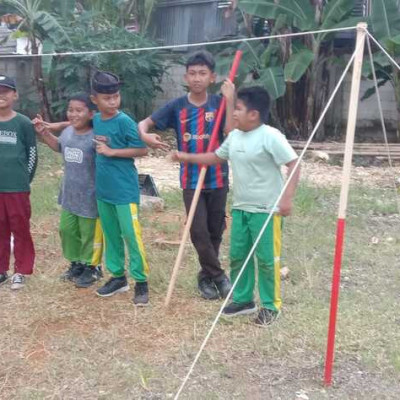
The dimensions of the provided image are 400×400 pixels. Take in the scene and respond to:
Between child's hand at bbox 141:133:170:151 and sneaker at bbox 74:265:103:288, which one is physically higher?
child's hand at bbox 141:133:170:151

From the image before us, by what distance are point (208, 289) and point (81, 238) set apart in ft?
3.12

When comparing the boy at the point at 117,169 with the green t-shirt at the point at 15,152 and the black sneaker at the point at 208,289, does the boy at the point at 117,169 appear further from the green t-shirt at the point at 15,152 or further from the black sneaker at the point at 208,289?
the green t-shirt at the point at 15,152

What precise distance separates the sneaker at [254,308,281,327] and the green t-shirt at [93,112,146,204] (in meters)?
1.06

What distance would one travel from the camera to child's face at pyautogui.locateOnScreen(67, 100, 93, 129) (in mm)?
4594

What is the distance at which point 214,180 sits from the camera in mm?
4555

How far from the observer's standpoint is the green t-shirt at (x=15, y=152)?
15.3 feet

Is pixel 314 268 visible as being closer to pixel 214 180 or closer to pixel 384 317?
pixel 384 317

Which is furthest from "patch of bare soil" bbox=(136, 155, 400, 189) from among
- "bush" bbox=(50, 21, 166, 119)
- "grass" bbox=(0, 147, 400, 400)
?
"grass" bbox=(0, 147, 400, 400)

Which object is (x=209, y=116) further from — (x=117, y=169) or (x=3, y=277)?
(x=3, y=277)

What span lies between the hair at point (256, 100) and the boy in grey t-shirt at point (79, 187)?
1131 mm

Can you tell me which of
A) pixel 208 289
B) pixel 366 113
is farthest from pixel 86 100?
pixel 366 113

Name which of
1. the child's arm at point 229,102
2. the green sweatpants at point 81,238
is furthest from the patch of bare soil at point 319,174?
the child's arm at point 229,102

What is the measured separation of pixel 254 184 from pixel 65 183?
1422 millimetres

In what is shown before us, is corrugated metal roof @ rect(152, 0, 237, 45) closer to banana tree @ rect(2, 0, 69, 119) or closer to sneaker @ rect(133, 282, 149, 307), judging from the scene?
banana tree @ rect(2, 0, 69, 119)
